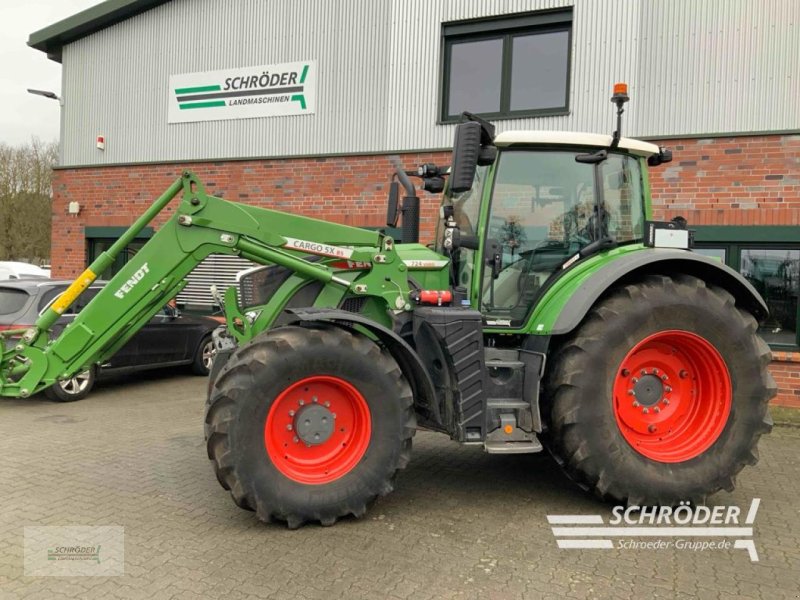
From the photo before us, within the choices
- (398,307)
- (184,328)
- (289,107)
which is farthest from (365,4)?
(398,307)

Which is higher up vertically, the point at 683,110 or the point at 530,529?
the point at 683,110

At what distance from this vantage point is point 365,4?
394 inches

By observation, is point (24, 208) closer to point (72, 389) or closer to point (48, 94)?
point (48, 94)

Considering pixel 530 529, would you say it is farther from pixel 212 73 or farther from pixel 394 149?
pixel 212 73

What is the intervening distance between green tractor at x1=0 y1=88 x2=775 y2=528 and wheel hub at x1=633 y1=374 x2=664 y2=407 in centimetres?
1

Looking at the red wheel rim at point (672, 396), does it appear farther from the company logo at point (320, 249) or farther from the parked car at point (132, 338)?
the parked car at point (132, 338)

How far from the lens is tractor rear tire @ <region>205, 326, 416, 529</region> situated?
12.3 feet

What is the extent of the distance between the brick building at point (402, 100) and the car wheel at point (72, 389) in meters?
2.63

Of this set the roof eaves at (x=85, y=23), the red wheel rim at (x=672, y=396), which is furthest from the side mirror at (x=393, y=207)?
the roof eaves at (x=85, y=23)

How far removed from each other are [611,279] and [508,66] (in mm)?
6069

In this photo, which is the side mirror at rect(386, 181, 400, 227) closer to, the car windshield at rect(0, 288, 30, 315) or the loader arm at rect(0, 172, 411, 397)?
the loader arm at rect(0, 172, 411, 397)

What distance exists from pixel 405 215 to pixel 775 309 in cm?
551

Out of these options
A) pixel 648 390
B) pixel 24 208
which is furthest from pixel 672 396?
pixel 24 208

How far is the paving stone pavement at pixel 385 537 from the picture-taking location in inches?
130
